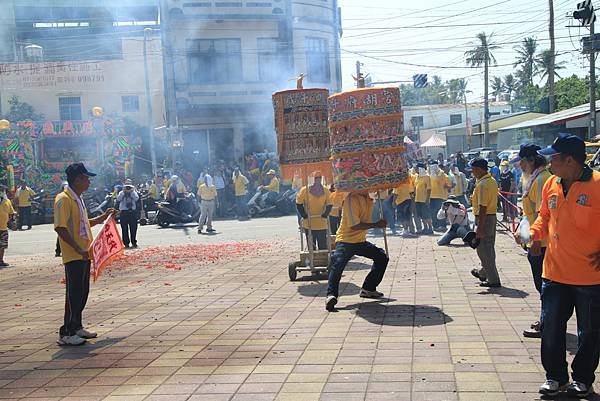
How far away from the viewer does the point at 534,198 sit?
712cm

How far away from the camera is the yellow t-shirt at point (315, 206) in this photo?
1098cm

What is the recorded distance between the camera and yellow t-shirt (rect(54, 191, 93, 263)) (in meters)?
7.31

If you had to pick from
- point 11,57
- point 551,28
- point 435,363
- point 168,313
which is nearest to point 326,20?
point 551,28

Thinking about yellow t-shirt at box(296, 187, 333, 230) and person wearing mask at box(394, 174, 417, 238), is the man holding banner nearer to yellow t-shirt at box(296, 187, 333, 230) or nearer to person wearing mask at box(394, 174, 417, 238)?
yellow t-shirt at box(296, 187, 333, 230)

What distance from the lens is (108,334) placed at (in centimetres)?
769

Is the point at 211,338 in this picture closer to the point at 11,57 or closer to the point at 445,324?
the point at 445,324

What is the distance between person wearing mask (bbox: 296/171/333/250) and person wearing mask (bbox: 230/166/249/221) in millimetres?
13101

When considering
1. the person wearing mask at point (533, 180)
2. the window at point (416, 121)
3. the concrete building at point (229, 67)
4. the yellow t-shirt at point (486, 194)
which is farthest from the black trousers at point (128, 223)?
the window at point (416, 121)

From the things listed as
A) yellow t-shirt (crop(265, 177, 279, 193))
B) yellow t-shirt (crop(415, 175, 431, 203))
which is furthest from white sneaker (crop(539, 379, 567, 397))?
yellow t-shirt (crop(265, 177, 279, 193))

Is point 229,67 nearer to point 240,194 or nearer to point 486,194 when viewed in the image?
point 240,194

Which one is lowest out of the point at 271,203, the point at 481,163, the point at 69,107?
the point at 271,203

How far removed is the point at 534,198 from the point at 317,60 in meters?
31.1

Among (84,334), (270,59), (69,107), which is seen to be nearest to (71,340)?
(84,334)

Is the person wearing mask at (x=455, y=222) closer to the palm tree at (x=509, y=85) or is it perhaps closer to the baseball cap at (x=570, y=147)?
the baseball cap at (x=570, y=147)
